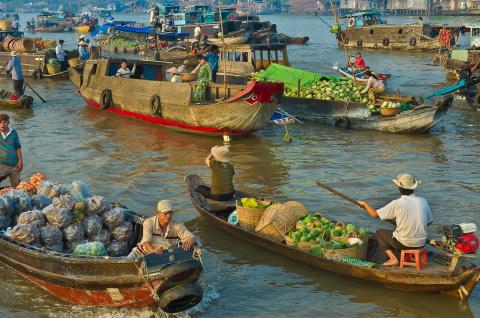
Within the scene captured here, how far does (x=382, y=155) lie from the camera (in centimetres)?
1791

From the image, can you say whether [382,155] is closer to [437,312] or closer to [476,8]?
[437,312]

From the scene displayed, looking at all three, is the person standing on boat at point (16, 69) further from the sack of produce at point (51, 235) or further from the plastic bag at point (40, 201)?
the sack of produce at point (51, 235)

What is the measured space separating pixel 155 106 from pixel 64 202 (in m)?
10.9

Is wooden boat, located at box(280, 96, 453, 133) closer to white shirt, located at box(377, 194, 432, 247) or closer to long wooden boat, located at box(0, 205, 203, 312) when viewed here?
white shirt, located at box(377, 194, 432, 247)

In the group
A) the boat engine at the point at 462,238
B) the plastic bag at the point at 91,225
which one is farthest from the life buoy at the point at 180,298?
the boat engine at the point at 462,238

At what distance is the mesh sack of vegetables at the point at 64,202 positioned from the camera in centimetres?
958

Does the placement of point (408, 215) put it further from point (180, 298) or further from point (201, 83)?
point (201, 83)

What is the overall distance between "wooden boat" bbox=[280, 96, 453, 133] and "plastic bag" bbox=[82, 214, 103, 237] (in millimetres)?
12134

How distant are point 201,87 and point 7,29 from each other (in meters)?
28.8

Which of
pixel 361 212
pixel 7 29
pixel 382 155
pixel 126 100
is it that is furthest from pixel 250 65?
pixel 7 29

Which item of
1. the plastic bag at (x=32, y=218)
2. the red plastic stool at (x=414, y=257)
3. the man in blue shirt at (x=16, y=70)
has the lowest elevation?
the red plastic stool at (x=414, y=257)

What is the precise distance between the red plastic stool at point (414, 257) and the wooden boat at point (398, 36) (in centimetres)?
3897

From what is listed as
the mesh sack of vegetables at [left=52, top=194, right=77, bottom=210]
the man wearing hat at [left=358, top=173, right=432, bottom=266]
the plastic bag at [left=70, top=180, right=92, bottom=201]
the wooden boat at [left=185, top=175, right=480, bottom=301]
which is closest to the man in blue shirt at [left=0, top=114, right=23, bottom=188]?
the plastic bag at [left=70, top=180, right=92, bottom=201]

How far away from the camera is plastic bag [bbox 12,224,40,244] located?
30.4 ft
